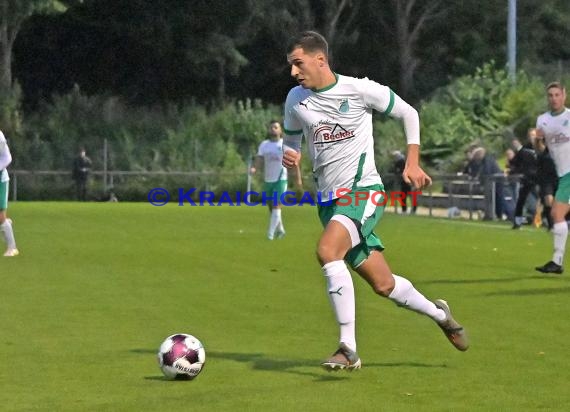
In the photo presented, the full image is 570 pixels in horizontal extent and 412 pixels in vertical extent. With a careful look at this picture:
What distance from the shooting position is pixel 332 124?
407 inches

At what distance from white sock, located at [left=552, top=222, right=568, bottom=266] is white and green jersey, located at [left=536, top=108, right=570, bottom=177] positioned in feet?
1.99

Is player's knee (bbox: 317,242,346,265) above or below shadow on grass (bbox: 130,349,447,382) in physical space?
above

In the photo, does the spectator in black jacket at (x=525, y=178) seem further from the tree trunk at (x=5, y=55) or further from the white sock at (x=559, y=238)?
the tree trunk at (x=5, y=55)

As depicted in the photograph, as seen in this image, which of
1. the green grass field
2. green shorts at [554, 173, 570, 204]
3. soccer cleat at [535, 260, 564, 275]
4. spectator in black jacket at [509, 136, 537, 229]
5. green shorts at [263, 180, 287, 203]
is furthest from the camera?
spectator in black jacket at [509, 136, 537, 229]

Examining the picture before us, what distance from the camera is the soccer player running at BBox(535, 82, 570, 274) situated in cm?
1822

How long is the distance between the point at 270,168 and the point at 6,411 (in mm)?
20256

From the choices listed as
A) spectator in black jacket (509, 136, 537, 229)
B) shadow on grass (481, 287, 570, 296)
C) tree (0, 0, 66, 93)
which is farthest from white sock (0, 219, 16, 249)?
tree (0, 0, 66, 93)

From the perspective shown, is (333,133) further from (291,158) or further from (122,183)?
(122,183)

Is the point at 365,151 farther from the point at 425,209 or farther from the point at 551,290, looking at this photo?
the point at 425,209

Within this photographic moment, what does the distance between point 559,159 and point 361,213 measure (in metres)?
8.68

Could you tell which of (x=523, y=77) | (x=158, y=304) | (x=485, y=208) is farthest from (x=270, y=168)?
(x=523, y=77)

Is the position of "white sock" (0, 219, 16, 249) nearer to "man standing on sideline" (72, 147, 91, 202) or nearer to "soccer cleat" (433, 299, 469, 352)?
"soccer cleat" (433, 299, 469, 352)

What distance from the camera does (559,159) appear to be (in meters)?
18.5

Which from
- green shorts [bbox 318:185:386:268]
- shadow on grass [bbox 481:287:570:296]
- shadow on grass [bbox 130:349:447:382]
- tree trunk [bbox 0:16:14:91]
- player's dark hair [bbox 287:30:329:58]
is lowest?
shadow on grass [bbox 130:349:447:382]
